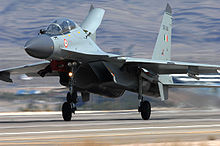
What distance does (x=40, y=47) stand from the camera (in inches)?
704

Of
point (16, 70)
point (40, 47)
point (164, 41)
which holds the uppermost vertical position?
point (40, 47)

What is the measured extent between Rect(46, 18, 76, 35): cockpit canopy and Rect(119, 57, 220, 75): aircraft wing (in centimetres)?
263

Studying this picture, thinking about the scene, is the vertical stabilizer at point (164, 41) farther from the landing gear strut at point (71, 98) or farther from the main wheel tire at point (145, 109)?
the landing gear strut at point (71, 98)

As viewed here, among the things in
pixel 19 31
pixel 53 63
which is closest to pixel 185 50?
pixel 19 31

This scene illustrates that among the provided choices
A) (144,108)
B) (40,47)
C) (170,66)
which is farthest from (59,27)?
(144,108)

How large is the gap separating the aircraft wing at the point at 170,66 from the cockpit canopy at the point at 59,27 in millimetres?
2630

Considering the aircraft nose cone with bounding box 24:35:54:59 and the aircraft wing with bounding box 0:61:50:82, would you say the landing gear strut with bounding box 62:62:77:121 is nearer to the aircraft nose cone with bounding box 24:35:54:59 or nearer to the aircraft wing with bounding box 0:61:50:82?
the aircraft nose cone with bounding box 24:35:54:59

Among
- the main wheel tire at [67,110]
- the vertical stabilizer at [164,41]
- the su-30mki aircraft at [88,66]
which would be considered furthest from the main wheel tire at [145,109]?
the vertical stabilizer at [164,41]

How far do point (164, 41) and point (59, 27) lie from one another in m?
8.05

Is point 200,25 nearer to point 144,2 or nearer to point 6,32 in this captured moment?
point 144,2

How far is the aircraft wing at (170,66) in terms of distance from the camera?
67.8 feet

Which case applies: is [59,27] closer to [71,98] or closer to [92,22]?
[71,98]

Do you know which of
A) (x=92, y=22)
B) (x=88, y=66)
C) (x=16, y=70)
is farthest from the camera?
(x=16, y=70)

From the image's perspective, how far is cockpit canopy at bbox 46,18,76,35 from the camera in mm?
18781
